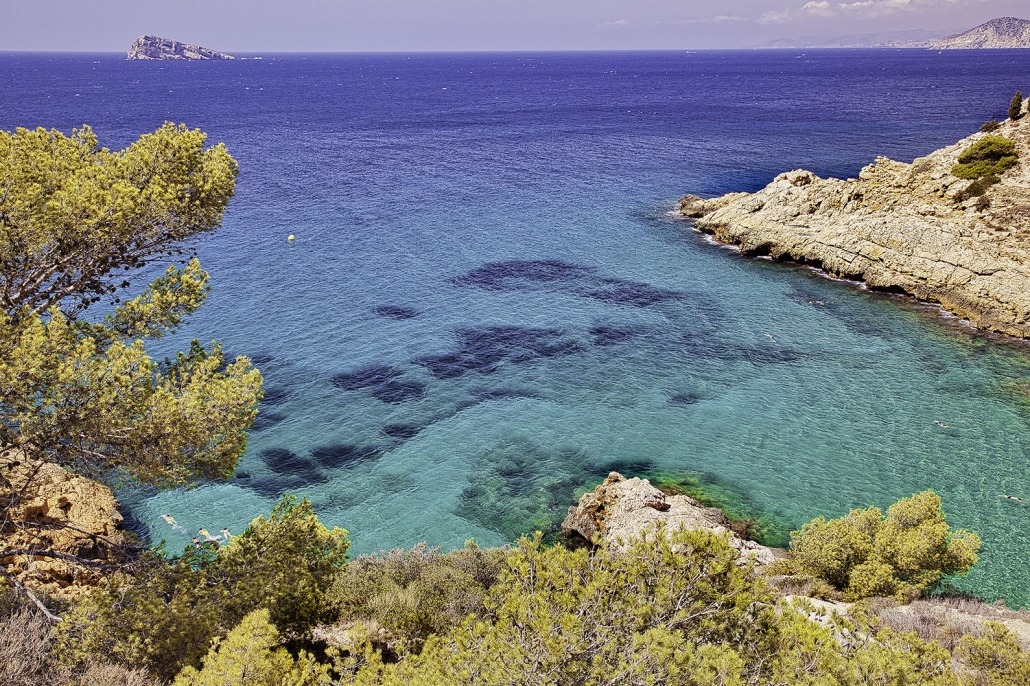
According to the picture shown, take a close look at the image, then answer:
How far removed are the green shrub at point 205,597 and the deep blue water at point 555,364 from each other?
7202mm

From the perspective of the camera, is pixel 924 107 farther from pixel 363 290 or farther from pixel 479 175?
pixel 363 290

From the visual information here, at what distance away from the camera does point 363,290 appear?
42.0 metres

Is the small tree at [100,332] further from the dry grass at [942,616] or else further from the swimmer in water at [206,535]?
the dry grass at [942,616]

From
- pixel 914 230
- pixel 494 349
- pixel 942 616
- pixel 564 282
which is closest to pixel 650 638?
pixel 942 616

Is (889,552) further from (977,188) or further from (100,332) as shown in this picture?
(977,188)

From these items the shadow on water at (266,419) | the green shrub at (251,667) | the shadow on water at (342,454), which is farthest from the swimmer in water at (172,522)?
the green shrub at (251,667)

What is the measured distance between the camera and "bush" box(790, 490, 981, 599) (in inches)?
680

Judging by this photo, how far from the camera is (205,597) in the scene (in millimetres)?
13008

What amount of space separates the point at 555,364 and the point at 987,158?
3425 centimetres

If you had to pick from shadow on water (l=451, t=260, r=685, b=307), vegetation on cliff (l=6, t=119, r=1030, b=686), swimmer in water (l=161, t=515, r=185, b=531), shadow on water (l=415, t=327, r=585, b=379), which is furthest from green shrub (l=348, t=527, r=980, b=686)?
shadow on water (l=451, t=260, r=685, b=307)

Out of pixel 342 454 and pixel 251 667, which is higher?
pixel 251 667

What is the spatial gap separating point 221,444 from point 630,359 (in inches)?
922

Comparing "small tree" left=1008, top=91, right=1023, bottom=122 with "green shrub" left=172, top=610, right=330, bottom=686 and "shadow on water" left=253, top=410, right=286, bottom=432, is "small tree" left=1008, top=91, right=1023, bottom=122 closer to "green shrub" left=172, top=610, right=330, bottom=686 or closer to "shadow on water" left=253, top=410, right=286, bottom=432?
"shadow on water" left=253, top=410, right=286, bottom=432

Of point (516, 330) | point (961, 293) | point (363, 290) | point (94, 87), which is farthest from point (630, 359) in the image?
point (94, 87)
